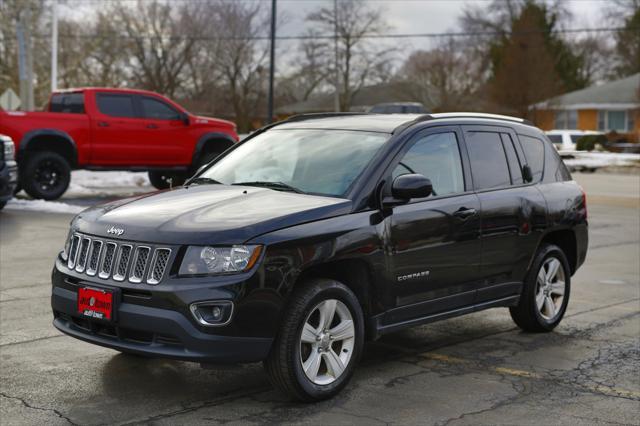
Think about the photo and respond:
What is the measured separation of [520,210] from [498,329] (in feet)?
3.73

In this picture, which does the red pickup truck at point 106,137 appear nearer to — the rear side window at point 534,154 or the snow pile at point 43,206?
the snow pile at point 43,206

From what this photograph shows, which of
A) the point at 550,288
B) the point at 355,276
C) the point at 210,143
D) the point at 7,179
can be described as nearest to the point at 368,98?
the point at 210,143

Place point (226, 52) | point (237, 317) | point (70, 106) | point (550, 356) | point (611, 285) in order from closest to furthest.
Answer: point (237, 317), point (550, 356), point (611, 285), point (70, 106), point (226, 52)

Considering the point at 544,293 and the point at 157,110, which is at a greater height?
the point at 157,110

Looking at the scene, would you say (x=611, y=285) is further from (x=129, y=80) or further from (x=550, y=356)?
(x=129, y=80)

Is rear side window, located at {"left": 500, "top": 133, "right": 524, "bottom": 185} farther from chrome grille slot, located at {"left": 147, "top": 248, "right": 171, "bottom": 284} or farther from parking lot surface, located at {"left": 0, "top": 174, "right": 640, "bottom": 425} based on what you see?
chrome grille slot, located at {"left": 147, "top": 248, "right": 171, "bottom": 284}

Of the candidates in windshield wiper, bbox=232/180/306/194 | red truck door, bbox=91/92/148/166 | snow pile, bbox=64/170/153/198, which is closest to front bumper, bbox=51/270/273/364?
windshield wiper, bbox=232/180/306/194

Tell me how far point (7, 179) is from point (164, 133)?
512cm

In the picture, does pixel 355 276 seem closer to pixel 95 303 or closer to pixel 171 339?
pixel 171 339

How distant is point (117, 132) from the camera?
Result: 61.1ft

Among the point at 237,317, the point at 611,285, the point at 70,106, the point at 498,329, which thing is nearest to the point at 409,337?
the point at 498,329

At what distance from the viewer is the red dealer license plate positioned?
521 cm

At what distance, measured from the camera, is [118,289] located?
17.0 feet

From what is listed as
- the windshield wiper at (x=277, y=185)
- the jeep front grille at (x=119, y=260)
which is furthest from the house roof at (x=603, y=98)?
the jeep front grille at (x=119, y=260)
